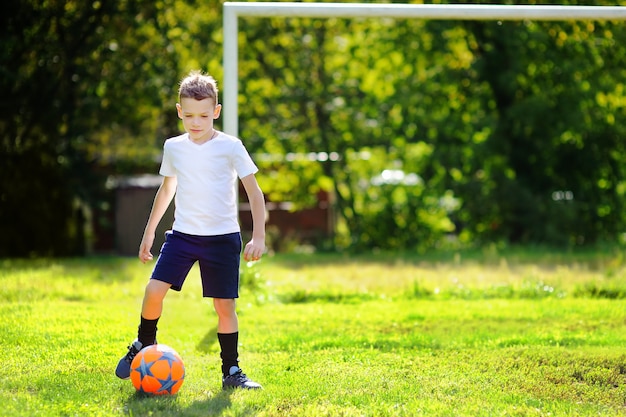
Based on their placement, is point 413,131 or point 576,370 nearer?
point 576,370

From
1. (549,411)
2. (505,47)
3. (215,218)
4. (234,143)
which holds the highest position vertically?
(505,47)

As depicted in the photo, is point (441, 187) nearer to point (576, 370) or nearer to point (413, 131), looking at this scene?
point (413, 131)

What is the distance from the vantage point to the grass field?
4359 millimetres

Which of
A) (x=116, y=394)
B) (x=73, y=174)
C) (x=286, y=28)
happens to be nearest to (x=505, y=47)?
(x=286, y=28)

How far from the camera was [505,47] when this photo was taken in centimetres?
1370

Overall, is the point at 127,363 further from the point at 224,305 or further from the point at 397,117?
the point at 397,117

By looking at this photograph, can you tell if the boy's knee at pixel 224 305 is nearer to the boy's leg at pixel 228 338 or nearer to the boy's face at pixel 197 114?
the boy's leg at pixel 228 338

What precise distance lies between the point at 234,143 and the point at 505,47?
9693mm

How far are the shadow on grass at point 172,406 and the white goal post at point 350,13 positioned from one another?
3120 millimetres

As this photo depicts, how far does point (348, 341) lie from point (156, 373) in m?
1.84

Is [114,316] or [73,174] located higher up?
[73,174]

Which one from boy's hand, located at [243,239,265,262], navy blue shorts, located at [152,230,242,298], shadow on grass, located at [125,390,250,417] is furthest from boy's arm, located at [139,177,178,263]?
shadow on grass, located at [125,390,250,417]

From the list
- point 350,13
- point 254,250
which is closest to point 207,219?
point 254,250

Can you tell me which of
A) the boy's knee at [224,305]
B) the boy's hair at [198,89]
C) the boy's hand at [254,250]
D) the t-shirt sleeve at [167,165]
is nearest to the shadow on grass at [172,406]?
the boy's knee at [224,305]
